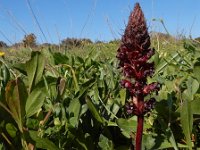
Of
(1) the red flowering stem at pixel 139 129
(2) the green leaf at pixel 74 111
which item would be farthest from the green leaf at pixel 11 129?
(1) the red flowering stem at pixel 139 129

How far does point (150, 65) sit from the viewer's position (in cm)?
Result: 96

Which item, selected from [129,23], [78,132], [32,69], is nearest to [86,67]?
[32,69]

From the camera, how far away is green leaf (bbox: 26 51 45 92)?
54.4 inches

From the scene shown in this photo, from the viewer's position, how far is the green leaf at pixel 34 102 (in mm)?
1258

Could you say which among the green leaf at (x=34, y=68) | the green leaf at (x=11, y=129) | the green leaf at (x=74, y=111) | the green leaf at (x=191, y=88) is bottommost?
the green leaf at (x=11, y=129)

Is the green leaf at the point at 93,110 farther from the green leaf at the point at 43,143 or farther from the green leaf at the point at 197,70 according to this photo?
the green leaf at the point at 197,70

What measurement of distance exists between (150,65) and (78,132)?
0.40 metres

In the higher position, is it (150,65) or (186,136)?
(150,65)

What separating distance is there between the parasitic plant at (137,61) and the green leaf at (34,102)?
1.33ft

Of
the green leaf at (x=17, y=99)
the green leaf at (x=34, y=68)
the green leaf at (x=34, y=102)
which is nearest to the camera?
the green leaf at (x=17, y=99)

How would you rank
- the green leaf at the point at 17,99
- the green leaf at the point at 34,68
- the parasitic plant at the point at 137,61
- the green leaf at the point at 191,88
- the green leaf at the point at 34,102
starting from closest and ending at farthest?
1. the parasitic plant at the point at 137,61
2. the green leaf at the point at 17,99
3. the green leaf at the point at 34,102
4. the green leaf at the point at 34,68
5. the green leaf at the point at 191,88

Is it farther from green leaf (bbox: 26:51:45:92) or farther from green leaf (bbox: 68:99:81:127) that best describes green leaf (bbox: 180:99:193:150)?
green leaf (bbox: 26:51:45:92)

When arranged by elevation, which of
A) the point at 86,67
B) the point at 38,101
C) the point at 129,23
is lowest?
the point at 38,101

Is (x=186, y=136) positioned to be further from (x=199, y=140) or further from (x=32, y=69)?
(x=32, y=69)
